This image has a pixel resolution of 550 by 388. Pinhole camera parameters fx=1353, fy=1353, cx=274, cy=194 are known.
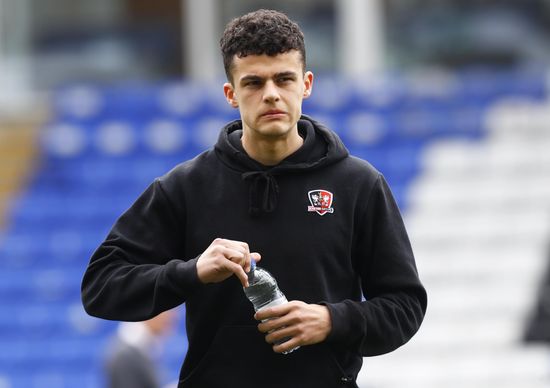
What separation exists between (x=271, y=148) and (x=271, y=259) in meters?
0.27

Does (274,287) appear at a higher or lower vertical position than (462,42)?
lower

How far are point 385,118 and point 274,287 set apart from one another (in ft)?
28.1

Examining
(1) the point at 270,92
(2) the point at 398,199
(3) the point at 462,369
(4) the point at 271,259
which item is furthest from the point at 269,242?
(2) the point at 398,199

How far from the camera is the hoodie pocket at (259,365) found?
3170 mm

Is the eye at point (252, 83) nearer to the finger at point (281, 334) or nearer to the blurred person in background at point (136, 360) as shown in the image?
the finger at point (281, 334)

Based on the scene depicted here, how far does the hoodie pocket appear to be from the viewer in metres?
3.17

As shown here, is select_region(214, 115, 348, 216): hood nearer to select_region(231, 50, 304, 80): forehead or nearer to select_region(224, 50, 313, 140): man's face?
select_region(224, 50, 313, 140): man's face

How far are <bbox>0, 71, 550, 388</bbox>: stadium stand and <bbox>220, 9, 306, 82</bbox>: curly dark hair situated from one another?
6060 millimetres

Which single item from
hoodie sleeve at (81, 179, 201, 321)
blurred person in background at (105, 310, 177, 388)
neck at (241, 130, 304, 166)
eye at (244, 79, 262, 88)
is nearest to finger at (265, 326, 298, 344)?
hoodie sleeve at (81, 179, 201, 321)

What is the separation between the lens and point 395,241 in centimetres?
323

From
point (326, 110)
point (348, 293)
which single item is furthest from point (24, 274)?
point (348, 293)

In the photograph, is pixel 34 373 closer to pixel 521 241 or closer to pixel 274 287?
pixel 521 241

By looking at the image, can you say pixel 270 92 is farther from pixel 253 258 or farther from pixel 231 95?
pixel 253 258

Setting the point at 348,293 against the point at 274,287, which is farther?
the point at 348,293
